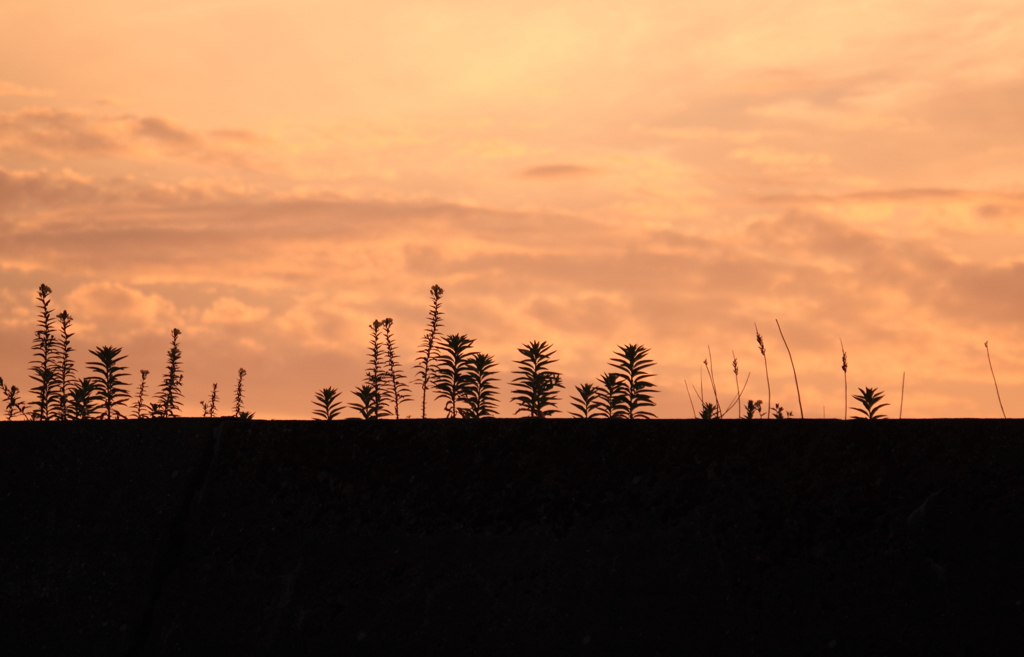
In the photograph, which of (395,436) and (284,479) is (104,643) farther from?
(395,436)

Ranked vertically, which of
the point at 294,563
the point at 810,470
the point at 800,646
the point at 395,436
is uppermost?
the point at 395,436

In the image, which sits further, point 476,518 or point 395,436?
point 395,436

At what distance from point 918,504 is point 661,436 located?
0.84m

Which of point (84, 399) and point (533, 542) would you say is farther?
point (84, 399)

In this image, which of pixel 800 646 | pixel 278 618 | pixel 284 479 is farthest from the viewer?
pixel 284 479

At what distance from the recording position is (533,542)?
A: 3.10 meters

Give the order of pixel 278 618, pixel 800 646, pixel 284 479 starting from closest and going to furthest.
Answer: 1. pixel 800 646
2. pixel 278 618
3. pixel 284 479

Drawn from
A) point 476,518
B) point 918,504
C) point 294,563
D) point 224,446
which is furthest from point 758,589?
point 224,446

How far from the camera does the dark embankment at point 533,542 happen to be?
2932 mm

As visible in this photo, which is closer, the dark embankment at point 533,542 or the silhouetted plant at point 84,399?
the dark embankment at point 533,542

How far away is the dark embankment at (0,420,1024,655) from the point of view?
115 inches

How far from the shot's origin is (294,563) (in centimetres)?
315

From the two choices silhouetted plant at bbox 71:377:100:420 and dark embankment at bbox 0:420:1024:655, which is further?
silhouetted plant at bbox 71:377:100:420

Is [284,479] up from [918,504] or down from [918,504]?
up
